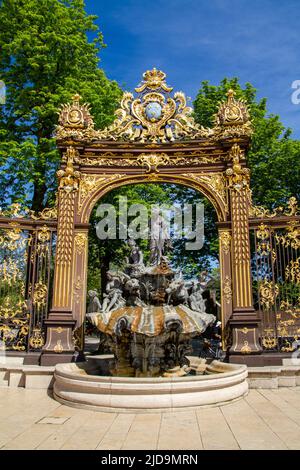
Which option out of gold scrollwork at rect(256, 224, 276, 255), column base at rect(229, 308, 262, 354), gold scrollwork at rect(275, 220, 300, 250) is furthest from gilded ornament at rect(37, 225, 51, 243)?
gold scrollwork at rect(275, 220, 300, 250)

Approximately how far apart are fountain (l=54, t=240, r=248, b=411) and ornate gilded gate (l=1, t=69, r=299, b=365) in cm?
78

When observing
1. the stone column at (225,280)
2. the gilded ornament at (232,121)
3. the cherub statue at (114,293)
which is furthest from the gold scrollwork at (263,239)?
the cherub statue at (114,293)

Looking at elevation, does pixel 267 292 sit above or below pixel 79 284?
below

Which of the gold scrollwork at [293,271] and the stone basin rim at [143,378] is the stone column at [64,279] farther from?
the gold scrollwork at [293,271]

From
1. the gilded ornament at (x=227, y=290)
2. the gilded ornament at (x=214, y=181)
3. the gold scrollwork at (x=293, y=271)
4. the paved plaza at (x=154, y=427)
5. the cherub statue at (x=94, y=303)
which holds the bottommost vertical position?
the paved plaza at (x=154, y=427)

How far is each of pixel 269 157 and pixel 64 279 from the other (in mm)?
10725

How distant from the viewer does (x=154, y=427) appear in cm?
485

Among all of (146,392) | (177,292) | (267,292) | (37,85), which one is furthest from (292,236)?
(37,85)

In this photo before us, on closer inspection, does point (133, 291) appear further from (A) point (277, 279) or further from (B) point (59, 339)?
(A) point (277, 279)

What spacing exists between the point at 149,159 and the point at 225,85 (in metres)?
9.17

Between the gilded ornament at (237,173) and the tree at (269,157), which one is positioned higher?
the tree at (269,157)

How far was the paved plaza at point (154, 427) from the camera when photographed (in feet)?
14.0

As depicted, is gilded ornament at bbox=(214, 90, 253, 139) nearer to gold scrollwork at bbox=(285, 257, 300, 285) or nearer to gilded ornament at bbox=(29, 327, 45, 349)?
gold scrollwork at bbox=(285, 257, 300, 285)

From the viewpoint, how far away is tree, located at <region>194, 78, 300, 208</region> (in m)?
15.8
